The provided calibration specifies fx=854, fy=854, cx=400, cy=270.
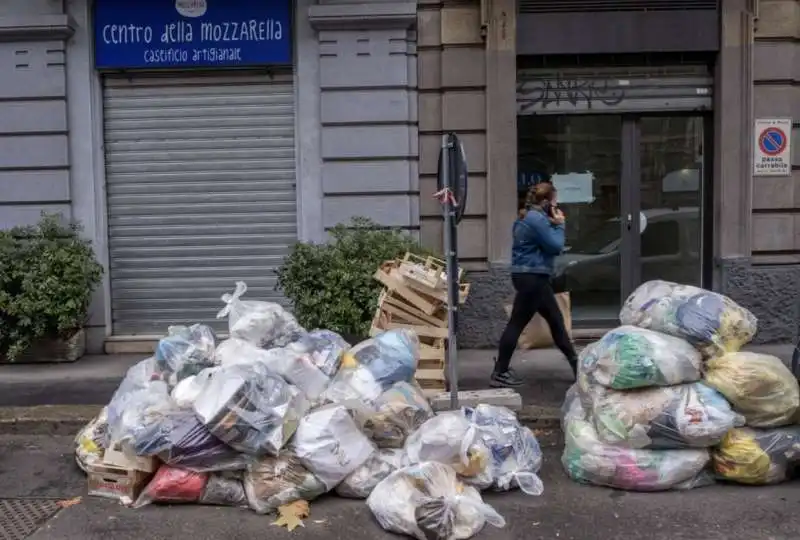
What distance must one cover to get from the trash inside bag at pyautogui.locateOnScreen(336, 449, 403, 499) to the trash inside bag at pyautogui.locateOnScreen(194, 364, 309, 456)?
17.6 inches

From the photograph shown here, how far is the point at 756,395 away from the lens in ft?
16.7

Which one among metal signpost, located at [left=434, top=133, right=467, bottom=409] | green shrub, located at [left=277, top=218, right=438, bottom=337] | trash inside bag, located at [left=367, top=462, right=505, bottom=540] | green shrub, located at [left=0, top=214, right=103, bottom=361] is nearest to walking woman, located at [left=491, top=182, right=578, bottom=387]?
metal signpost, located at [left=434, top=133, right=467, bottom=409]

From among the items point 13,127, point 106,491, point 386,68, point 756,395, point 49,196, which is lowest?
point 106,491

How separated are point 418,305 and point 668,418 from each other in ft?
8.31

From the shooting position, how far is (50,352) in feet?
28.4

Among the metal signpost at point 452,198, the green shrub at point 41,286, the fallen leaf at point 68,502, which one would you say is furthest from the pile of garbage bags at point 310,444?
the green shrub at point 41,286

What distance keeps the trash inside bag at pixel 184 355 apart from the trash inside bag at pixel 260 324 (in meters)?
0.22

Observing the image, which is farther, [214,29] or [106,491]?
[214,29]

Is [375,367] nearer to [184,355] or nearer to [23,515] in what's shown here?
[184,355]

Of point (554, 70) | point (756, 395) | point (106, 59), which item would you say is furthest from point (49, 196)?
point (756, 395)

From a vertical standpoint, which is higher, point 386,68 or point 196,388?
point 386,68

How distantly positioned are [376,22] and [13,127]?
3.94 m

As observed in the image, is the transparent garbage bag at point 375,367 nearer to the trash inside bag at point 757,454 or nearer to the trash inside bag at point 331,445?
the trash inside bag at point 331,445

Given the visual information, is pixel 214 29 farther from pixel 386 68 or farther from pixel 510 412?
pixel 510 412
